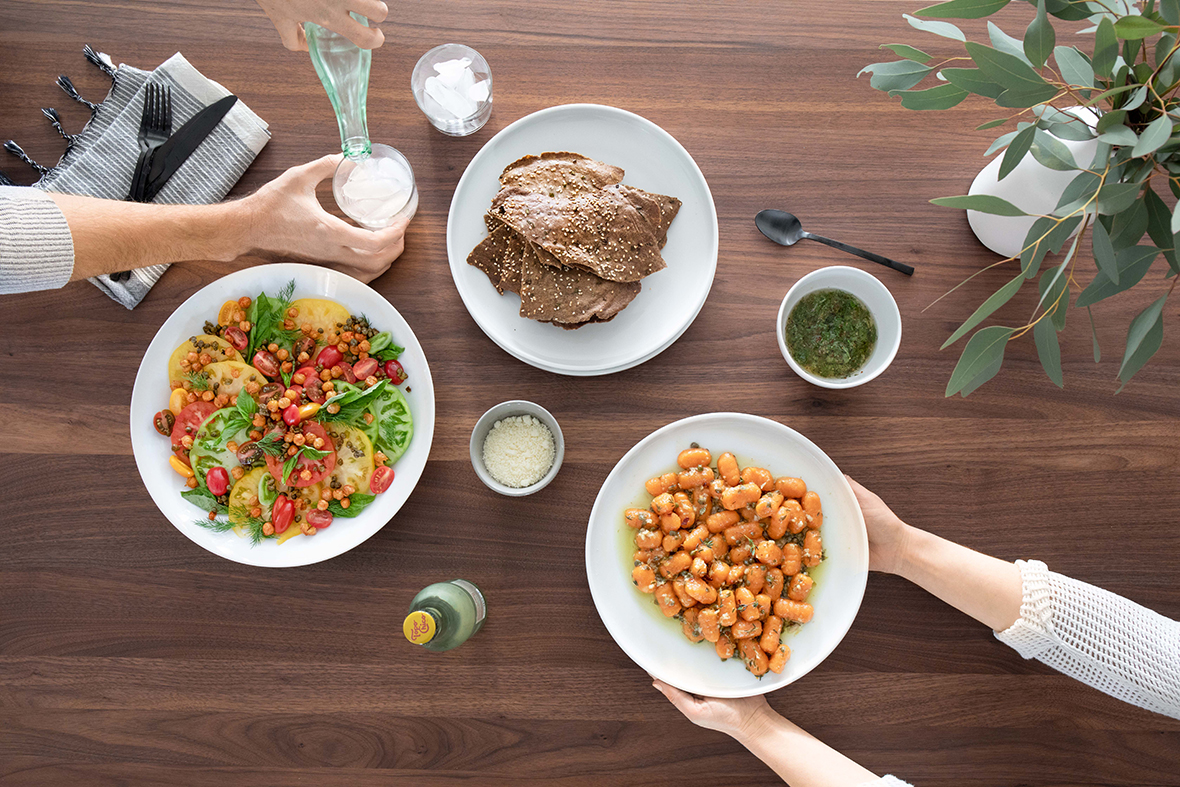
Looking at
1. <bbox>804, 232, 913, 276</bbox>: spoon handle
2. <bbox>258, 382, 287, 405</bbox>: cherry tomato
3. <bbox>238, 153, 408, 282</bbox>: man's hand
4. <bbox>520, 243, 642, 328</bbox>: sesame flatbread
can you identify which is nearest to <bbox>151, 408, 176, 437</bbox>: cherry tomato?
<bbox>258, 382, 287, 405</bbox>: cherry tomato

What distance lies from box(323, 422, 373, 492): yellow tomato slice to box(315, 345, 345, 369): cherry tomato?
0.50 ft

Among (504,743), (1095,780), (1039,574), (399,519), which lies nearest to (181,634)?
(399,519)

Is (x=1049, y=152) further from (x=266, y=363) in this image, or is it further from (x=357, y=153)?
(x=266, y=363)

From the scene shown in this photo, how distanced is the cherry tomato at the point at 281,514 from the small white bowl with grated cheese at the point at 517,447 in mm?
478

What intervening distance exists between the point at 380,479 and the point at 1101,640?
1.77 meters

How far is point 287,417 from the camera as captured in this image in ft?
5.50

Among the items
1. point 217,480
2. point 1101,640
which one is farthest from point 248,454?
point 1101,640

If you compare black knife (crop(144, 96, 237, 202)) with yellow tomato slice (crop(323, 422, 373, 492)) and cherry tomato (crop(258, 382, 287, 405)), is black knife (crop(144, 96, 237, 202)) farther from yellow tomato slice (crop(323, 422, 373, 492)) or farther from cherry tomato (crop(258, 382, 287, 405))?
yellow tomato slice (crop(323, 422, 373, 492))

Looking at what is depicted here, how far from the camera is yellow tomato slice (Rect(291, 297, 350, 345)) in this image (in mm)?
1732

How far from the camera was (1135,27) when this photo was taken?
3.14 feet

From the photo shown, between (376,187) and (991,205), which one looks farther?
(376,187)

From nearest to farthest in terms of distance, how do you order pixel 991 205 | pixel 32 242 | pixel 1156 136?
pixel 1156 136 < pixel 991 205 < pixel 32 242

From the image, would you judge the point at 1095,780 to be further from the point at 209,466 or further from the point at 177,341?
the point at 177,341

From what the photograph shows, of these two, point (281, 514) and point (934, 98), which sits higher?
point (934, 98)
